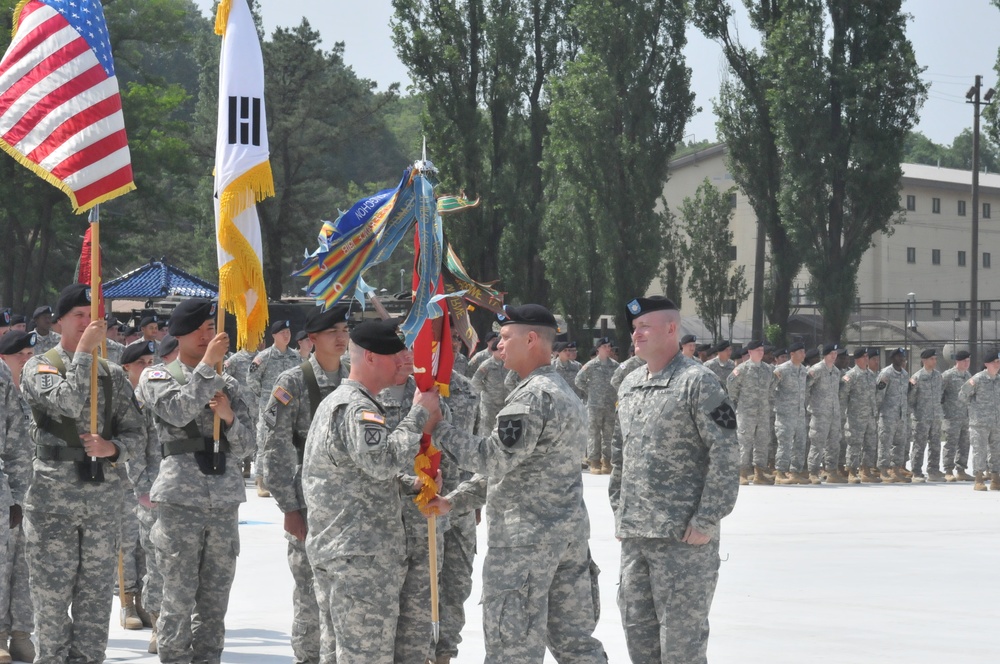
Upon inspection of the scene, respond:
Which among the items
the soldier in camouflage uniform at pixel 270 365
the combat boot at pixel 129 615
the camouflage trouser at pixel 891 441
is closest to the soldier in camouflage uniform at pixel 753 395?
the camouflage trouser at pixel 891 441

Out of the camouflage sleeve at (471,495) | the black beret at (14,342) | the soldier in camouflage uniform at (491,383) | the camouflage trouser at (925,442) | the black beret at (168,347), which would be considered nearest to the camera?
the camouflage sleeve at (471,495)

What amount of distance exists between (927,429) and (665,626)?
1700cm

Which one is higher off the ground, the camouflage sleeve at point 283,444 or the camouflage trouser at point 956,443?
the camouflage sleeve at point 283,444

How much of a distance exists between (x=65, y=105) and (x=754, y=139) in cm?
3224

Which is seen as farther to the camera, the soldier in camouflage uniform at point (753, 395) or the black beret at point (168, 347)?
the soldier in camouflage uniform at point (753, 395)

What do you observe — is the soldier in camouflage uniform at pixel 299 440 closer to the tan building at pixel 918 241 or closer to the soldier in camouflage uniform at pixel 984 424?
the soldier in camouflage uniform at pixel 984 424

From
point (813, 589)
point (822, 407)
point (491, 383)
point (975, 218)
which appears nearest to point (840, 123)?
point (975, 218)

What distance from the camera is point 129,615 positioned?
9.22 m

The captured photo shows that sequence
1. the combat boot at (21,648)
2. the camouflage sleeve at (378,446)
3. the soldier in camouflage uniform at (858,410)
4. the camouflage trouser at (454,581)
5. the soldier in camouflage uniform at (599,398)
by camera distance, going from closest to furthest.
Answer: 1. the camouflage sleeve at (378,446)
2. the camouflage trouser at (454,581)
3. the combat boot at (21,648)
4. the soldier in camouflage uniform at (858,410)
5. the soldier in camouflage uniform at (599,398)

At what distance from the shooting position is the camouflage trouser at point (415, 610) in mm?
6340

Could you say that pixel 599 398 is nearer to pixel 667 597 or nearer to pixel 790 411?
pixel 790 411

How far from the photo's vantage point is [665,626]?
20.7 ft

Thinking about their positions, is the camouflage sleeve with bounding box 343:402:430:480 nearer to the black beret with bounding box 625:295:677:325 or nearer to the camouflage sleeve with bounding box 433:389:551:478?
the camouflage sleeve with bounding box 433:389:551:478

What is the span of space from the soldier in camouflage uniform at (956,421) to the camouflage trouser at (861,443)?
1320 millimetres
